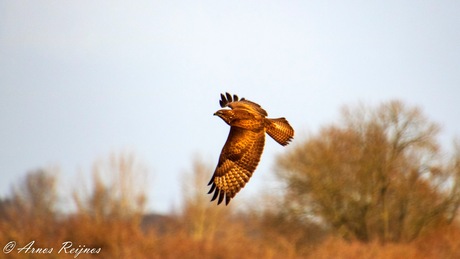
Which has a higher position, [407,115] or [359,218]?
[407,115]

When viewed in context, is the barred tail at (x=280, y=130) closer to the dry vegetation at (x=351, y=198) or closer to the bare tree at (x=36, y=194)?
the dry vegetation at (x=351, y=198)

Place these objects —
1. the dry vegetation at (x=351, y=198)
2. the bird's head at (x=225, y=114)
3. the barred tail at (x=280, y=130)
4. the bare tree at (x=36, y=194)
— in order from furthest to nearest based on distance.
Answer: the bare tree at (x=36, y=194), the dry vegetation at (x=351, y=198), the barred tail at (x=280, y=130), the bird's head at (x=225, y=114)

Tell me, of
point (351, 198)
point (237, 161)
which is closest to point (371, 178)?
point (351, 198)

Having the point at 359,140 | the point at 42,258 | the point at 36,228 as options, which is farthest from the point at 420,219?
the point at 42,258

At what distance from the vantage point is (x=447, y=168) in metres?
40.9

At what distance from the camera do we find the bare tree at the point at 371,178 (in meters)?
41.1

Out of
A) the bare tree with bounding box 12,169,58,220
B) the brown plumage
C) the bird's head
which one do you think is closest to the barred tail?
the brown plumage

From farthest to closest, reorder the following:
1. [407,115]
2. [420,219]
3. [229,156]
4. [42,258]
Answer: [420,219] → [407,115] → [42,258] → [229,156]

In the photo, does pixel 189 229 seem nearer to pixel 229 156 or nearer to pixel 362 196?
pixel 362 196

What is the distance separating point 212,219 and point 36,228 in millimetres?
21828

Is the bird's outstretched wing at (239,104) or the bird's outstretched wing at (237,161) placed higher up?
the bird's outstretched wing at (239,104)

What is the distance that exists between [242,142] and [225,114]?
53 cm

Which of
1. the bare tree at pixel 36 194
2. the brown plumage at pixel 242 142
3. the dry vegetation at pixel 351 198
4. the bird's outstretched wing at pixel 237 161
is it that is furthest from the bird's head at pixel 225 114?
the bare tree at pixel 36 194

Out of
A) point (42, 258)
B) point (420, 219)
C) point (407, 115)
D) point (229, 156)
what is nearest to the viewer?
point (229, 156)
